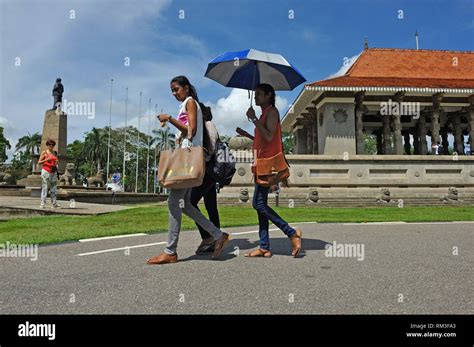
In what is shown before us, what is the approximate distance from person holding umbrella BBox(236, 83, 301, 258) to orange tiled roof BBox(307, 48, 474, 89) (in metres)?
15.8

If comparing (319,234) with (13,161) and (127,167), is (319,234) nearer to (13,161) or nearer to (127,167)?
(127,167)

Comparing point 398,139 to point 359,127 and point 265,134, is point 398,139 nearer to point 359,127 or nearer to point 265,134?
point 359,127

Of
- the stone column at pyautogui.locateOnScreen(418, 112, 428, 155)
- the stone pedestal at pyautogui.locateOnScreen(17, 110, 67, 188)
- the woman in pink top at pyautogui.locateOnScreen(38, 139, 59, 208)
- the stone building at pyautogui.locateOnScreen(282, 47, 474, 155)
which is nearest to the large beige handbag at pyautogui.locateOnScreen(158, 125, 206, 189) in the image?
the woman in pink top at pyautogui.locateOnScreen(38, 139, 59, 208)

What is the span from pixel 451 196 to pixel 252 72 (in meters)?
14.9

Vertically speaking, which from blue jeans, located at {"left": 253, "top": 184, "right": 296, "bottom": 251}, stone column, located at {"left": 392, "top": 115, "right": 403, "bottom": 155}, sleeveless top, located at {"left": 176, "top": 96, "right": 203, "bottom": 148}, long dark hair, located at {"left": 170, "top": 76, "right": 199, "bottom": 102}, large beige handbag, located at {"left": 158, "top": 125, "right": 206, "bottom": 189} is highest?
stone column, located at {"left": 392, "top": 115, "right": 403, "bottom": 155}

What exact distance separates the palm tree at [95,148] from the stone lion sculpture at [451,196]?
Result: 205 feet

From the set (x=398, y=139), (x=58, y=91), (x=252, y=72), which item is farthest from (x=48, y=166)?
(x=398, y=139)

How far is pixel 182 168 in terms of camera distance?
3.40 m

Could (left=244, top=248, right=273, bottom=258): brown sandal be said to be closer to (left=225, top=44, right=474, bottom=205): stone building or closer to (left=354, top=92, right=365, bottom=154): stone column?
(left=225, top=44, right=474, bottom=205): stone building

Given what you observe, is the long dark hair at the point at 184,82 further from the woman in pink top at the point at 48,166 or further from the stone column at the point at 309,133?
the stone column at the point at 309,133

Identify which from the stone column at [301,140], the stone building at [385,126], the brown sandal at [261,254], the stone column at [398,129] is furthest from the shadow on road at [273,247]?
the stone column at [301,140]

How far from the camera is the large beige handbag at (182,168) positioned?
11.0 ft

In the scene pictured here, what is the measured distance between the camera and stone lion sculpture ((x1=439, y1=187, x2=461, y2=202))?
15742mm
